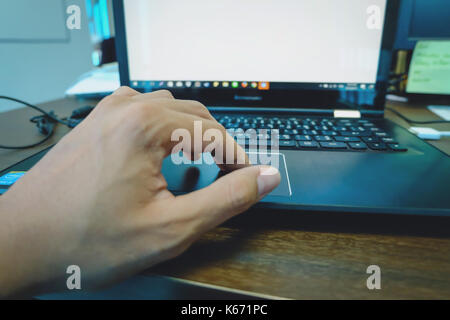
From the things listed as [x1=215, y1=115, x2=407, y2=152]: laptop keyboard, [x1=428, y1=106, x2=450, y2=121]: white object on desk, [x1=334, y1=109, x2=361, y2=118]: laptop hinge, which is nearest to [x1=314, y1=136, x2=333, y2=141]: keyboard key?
[x1=215, y1=115, x2=407, y2=152]: laptop keyboard

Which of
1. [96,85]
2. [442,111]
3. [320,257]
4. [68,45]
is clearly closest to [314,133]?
[320,257]

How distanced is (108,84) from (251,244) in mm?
807

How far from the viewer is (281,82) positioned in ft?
1.85

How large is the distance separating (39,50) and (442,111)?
1930 millimetres

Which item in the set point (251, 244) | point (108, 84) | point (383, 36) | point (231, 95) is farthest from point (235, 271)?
point (108, 84)

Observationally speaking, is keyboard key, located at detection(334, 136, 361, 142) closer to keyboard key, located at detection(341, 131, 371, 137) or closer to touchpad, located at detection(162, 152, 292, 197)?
keyboard key, located at detection(341, 131, 371, 137)

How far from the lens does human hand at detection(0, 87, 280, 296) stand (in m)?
0.20

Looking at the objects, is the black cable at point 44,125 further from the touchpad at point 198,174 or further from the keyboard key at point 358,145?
the keyboard key at point 358,145

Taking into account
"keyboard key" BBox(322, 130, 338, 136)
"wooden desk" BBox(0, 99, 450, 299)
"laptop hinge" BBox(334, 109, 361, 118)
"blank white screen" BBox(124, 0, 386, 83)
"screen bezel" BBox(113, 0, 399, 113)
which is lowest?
"wooden desk" BBox(0, 99, 450, 299)

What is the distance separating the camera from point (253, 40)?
21.3 inches

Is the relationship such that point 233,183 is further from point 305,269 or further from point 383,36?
point 383,36

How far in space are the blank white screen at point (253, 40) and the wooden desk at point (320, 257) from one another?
1.19ft

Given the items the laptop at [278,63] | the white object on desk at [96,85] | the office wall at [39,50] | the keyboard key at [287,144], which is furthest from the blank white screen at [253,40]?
the office wall at [39,50]

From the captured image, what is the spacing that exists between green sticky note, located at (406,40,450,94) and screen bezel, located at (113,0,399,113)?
0.36m
